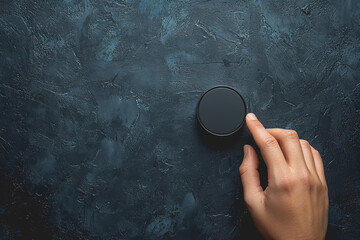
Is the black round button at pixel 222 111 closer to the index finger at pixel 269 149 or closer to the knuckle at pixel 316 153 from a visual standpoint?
the index finger at pixel 269 149

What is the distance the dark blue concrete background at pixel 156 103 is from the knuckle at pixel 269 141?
0.53 ft

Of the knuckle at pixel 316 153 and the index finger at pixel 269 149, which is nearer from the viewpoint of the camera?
the index finger at pixel 269 149

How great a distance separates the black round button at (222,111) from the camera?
0.97 meters

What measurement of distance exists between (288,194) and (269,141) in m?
0.15

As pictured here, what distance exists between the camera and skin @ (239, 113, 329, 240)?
828mm

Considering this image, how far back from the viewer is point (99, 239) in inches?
41.4

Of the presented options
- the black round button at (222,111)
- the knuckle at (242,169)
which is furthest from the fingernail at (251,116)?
the knuckle at (242,169)

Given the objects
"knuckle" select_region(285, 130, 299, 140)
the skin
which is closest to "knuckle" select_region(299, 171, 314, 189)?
the skin

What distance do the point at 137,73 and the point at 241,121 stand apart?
39 centimetres

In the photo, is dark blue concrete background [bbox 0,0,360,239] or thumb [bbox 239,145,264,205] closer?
thumb [bbox 239,145,264,205]

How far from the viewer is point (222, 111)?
968 mm

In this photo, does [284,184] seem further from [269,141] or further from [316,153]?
[316,153]

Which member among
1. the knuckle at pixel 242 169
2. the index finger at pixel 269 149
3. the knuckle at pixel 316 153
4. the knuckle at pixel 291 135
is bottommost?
the knuckle at pixel 242 169

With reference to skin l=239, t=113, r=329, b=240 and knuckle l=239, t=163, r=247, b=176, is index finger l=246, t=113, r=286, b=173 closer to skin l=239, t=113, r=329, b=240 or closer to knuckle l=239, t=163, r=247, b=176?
skin l=239, t=113, r=329, b=240
